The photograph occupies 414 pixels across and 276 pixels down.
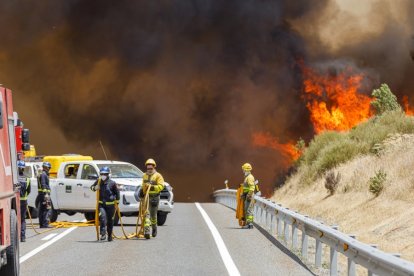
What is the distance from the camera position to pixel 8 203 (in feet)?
40.8

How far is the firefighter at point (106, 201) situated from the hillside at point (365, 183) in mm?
5820

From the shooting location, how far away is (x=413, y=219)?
21.7 metres

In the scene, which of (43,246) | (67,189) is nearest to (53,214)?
(67,189)

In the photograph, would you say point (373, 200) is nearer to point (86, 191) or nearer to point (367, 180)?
point (367, 180)

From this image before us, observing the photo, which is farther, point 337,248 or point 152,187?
point 152,187

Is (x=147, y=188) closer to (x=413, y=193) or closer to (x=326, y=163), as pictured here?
(x=413, y=193)

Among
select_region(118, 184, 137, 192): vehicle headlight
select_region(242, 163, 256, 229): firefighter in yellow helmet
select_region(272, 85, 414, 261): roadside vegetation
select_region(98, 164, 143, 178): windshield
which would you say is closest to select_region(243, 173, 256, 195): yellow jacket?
select_region(242, 163, 256, 229): firefighter in yellow helmet

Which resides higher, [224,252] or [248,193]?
[248,193]

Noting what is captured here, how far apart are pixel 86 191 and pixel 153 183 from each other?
4734mm

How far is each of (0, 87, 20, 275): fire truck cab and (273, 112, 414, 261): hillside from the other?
24.8 feet

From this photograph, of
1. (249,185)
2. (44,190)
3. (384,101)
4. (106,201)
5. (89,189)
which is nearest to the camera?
(106,201)

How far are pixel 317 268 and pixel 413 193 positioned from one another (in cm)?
1272

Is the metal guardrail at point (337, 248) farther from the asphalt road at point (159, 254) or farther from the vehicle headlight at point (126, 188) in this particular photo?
the vehicle headlight at point (126, 188)

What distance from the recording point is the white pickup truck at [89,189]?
24.3m
